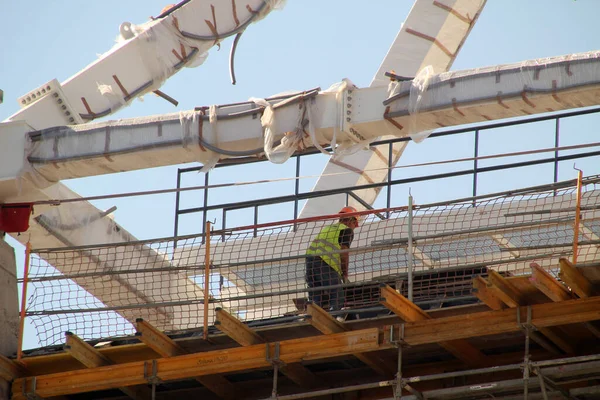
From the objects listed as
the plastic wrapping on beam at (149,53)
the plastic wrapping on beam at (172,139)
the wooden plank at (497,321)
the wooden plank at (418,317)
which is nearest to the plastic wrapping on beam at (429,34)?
the plastic wrapping on beam at (149,53)

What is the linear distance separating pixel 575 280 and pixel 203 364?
172 inches

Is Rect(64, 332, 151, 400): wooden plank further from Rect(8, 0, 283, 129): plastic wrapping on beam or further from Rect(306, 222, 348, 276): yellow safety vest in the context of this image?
Rect(8, 0, 283, 129): plastic wrapping on beam

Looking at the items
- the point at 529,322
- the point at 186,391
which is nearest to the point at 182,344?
the point at 186,391

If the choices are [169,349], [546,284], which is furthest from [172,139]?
[546,284]

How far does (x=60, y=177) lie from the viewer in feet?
54.6

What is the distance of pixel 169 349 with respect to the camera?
48.3 feet

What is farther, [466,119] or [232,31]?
[232,31]

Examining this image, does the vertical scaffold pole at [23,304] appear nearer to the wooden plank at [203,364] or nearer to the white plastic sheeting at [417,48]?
the wooden plank at [203,364]

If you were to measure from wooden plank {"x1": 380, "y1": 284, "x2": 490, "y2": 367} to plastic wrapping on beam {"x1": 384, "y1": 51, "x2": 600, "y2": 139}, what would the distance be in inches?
89.6

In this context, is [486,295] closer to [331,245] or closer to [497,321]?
[497,321]

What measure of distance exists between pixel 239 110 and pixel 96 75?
3.39 m

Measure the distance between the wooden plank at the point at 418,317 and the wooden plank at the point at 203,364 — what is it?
470mm

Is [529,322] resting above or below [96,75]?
below

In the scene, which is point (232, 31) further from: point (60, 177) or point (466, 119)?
point (466, 119)
